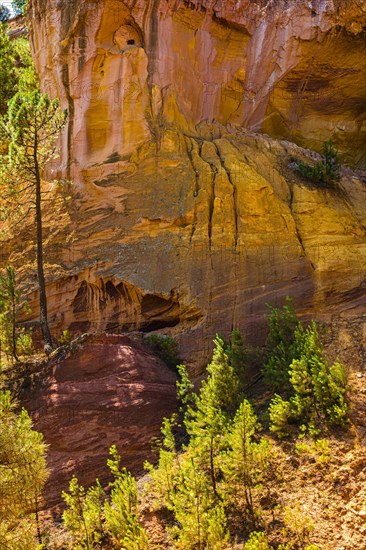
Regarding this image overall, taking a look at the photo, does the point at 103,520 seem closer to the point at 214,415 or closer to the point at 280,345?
the point at 214,415

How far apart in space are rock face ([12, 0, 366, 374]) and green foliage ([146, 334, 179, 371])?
36cm

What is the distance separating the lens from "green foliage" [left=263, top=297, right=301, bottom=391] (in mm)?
13602

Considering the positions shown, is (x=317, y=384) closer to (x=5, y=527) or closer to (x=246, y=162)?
(x=5, y=527)

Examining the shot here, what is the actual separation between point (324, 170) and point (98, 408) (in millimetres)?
11798

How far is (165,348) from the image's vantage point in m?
15.9

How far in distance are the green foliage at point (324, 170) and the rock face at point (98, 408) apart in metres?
9.34

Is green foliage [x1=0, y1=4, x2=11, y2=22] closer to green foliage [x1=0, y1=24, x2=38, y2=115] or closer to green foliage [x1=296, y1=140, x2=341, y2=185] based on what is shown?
green foliage [x1=0, y1=24, x2=38, y2=115]

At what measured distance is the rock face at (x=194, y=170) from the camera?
16.9 m

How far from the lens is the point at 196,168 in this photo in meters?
19.1

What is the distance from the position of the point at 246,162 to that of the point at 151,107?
4.01 meters

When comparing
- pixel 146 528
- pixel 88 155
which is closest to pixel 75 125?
pixel 88 155

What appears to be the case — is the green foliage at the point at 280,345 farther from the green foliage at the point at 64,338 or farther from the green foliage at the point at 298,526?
the green foliage at the point at 64,338

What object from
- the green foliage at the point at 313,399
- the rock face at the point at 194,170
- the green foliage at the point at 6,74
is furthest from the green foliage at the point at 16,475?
the green foliage at the point at 6,74

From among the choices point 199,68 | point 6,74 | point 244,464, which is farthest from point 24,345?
point 6,74
